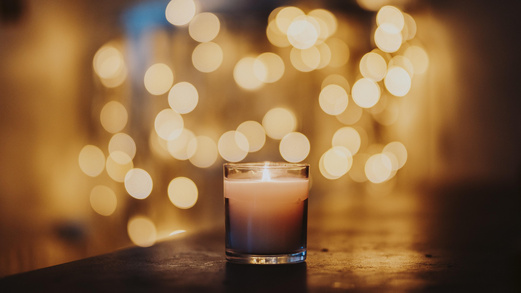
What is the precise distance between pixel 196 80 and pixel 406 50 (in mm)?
1504

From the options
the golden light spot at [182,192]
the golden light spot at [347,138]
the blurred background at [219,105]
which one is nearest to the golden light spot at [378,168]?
the blurred background at [219,105]

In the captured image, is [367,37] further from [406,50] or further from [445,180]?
[445,180]

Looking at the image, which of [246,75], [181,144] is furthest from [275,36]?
[181,144]

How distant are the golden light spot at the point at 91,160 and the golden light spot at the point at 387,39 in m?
2.08

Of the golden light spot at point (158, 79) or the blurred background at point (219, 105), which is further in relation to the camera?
the golden light spot at point (158, 79)

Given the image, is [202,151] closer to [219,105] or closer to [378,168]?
[219,105]

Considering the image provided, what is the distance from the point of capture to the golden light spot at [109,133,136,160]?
163 inches

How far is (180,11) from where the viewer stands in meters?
4.05

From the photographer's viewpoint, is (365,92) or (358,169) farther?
(358,169)

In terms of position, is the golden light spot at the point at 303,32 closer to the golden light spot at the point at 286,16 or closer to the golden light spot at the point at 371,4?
the golden light spot at the point at 286,16

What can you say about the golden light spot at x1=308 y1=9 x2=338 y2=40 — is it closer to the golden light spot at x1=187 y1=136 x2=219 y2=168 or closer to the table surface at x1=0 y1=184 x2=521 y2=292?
the golden light spot at x1=187 y1=136 x2=219 y2=168

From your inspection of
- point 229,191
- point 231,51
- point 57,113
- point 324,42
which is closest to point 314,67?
point 324,42

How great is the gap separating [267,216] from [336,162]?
4.11m

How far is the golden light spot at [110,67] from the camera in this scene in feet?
13.0
